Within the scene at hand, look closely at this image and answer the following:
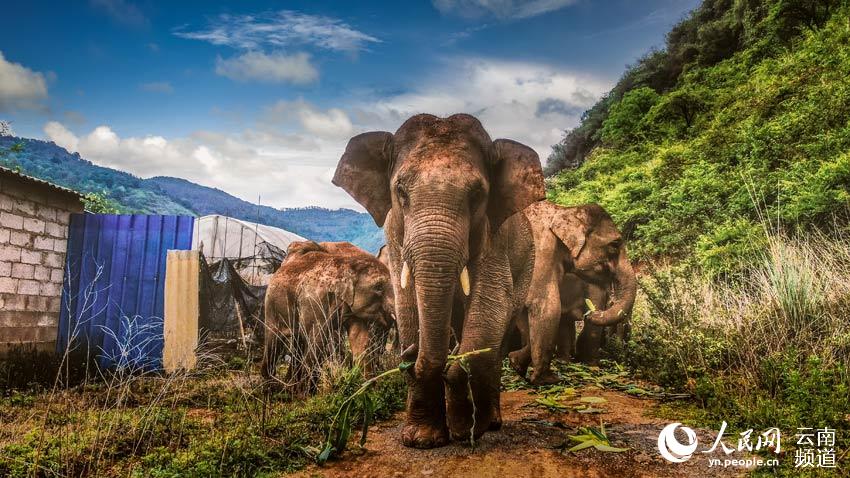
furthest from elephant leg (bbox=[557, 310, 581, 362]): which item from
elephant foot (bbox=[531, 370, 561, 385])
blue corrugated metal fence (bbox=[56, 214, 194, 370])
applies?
blue corrugated metal fence (bbox=[56, 214, 194, 370])

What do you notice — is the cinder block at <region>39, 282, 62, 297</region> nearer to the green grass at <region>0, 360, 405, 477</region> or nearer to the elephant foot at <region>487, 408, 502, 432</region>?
the green grass at <region>0, 360, 405, 477</region>

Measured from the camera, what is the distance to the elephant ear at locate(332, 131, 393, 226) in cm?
A: 592

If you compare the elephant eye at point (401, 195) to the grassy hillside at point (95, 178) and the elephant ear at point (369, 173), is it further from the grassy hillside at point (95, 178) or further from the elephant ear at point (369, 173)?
the grassy hillside at point (95, 178)

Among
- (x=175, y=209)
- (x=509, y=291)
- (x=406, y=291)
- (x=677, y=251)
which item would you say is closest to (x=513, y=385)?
(x=509, y=291)

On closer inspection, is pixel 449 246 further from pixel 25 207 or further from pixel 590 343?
pixel 25 207

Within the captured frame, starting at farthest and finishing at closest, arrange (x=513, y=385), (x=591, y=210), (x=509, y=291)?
(x=591, y=210)
(x=513, y=385)
(x=509, y=291)

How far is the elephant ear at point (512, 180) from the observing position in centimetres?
563

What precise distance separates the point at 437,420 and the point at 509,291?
55.2 inches

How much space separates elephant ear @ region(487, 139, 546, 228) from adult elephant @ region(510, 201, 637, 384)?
401cm

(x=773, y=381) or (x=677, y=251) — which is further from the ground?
(x=677, y=251)

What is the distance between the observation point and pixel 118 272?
11.9 metres

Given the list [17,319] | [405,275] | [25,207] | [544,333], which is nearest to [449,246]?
[405,275]

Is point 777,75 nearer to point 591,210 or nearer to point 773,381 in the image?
point 591,210

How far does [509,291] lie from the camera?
5.82 m
